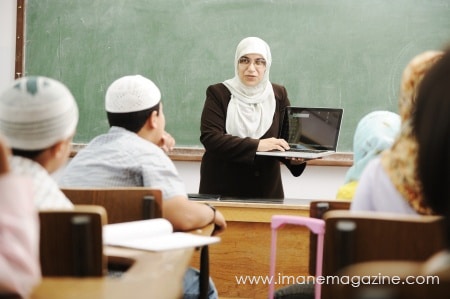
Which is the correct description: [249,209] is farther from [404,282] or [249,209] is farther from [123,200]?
[404,282]

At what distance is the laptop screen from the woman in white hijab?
0.36 feet

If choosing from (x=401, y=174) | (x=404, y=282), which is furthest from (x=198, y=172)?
(x=404, y=282)

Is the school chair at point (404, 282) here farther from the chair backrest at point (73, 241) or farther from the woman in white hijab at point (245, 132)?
the woman in white hijab at point (245, 132)

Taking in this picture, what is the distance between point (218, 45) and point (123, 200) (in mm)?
2835

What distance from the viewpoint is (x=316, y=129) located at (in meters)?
3.61

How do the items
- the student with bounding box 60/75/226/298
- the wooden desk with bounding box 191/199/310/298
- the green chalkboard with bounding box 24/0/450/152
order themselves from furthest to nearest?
the green chalkboard with bounding box 24/0/450/152
the wooden desk with bounding box 191/199/310/298
the student with bounding box 60/75/226/298

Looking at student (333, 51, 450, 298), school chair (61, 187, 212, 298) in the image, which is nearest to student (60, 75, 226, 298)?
school chair (61, 187, 212, 298)

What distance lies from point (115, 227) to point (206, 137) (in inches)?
72.4

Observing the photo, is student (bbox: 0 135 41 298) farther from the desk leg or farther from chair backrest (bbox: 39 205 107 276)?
the desk leg

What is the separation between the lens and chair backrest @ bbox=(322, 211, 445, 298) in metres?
1.49

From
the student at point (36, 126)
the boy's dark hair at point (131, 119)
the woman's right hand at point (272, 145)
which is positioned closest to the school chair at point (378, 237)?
the student at point (36, 126)

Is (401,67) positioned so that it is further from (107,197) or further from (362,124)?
(107,197)

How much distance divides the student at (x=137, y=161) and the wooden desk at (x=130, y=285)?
0.80m

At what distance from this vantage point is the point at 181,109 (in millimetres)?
4852
